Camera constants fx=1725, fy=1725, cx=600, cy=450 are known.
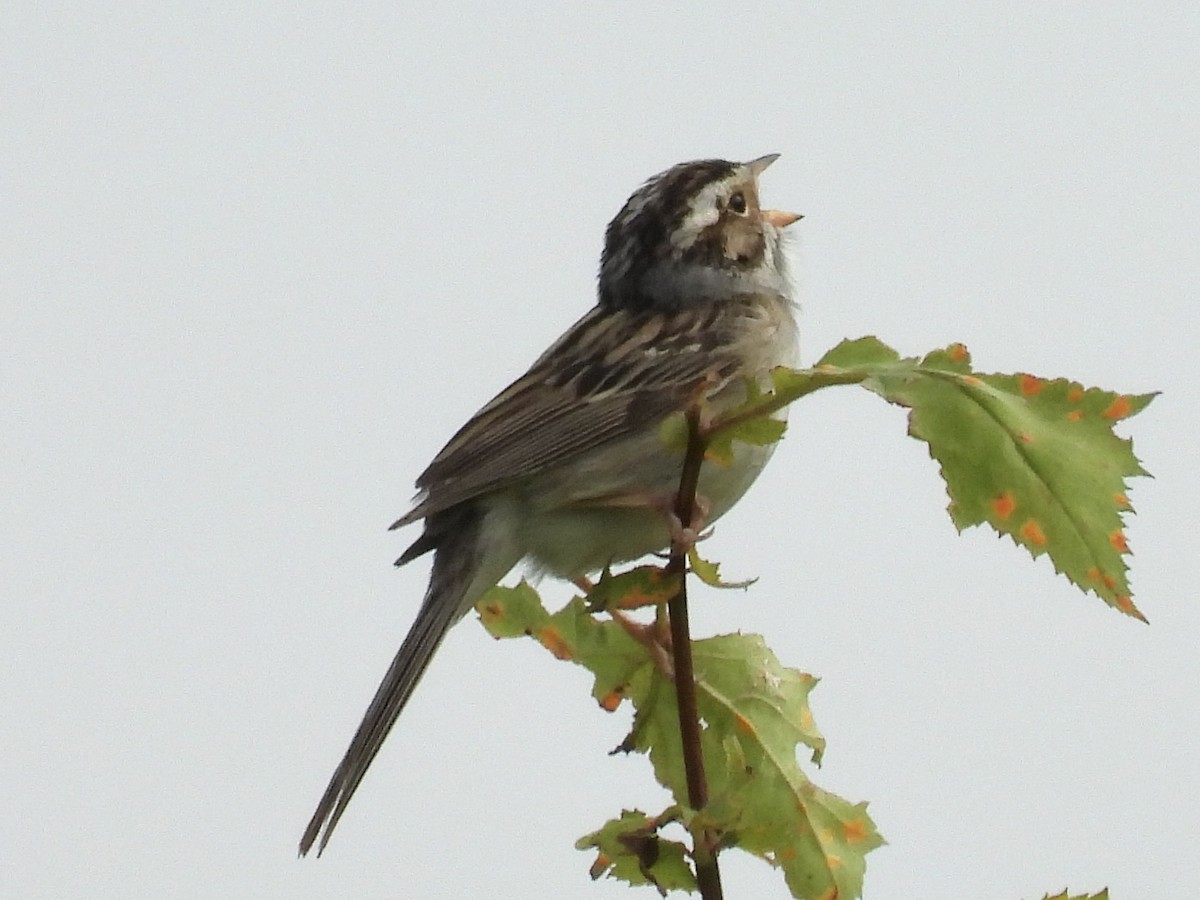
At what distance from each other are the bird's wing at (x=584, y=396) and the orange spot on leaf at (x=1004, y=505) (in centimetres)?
210

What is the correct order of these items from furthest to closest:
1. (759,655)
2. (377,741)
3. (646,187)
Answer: (646,187), (377,741), (759,655)

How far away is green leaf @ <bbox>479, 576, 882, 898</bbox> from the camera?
2340 millimetres

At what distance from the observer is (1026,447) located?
204 cm

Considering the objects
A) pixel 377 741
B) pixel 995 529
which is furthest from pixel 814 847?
pixel 377 741

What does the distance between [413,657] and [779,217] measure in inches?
77.2

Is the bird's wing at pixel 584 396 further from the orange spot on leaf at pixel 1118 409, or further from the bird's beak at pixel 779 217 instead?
the orange spot on leaf at pixel 1118 409

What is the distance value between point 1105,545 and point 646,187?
10.4 ft

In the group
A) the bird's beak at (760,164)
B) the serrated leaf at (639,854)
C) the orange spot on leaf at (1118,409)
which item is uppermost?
the bird's beak at (760,164)

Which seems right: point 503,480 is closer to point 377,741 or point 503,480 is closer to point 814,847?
point 377,741

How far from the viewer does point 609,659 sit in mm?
2793

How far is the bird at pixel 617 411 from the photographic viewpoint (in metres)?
4.05

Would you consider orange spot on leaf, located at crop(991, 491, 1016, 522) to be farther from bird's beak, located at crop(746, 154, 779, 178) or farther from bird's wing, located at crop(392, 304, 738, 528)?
bird's beak, located at crop(746, 154, 779, 178)

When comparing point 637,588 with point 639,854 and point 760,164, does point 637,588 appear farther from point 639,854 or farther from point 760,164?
point 760,164

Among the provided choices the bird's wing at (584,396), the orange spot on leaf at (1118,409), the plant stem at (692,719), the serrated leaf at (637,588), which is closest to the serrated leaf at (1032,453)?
the orange spot on leaf at (1118,409)
